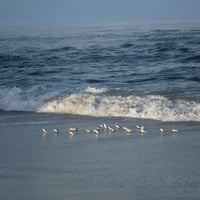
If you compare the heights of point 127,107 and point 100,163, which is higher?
point 100,163

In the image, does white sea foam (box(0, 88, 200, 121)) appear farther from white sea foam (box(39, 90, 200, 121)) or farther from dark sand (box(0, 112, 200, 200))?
dark sand (box(0, 112, 200, 200))

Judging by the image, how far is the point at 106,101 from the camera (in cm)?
1686

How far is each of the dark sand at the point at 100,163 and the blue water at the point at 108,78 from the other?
1.70 meters

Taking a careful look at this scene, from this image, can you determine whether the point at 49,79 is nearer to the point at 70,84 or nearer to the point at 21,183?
the point at 70,84

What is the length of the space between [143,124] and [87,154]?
2.98 m

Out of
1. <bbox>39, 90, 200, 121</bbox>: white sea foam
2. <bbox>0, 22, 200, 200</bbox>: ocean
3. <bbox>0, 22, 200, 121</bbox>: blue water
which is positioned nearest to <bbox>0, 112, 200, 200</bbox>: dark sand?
<bbox>0, 22, 200, 200</bbox>: ocean

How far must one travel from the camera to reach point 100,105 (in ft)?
54.0

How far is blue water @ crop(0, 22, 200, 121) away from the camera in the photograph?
16172 millimetres

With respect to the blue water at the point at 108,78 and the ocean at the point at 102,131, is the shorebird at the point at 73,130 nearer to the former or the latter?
the ocean at the point at 102,131

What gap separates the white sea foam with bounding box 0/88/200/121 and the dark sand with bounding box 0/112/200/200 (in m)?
0.64

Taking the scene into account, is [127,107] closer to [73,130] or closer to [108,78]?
[73,130]

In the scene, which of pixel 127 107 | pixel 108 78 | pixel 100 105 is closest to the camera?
pixel 127 107

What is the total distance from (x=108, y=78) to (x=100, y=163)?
43.2ft

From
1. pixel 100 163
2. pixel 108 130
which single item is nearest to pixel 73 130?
pixel 108 130
